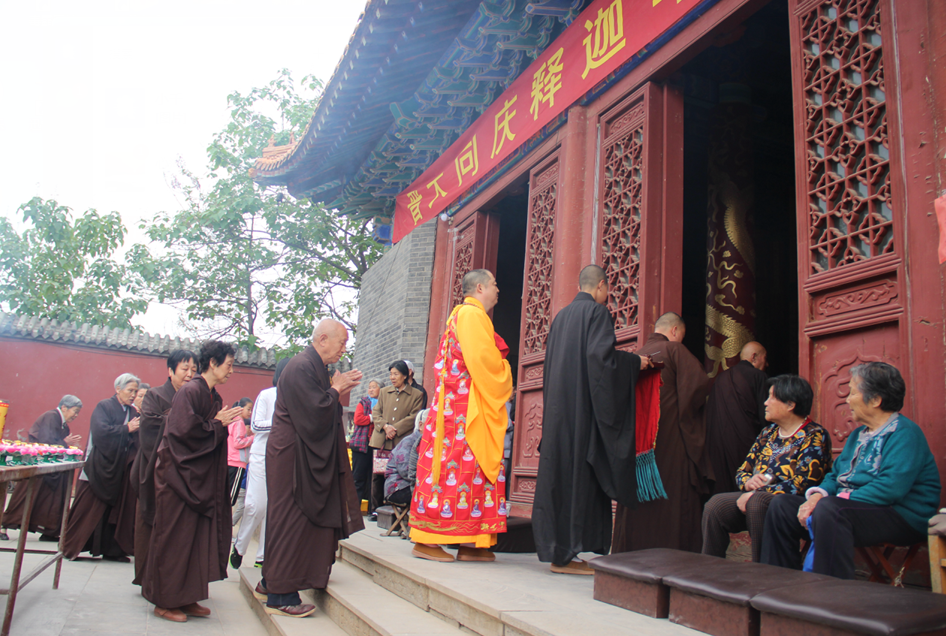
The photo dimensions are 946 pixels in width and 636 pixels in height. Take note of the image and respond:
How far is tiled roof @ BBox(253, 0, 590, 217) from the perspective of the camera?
19.6ft

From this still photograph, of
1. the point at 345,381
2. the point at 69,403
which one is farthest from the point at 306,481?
the point at 69,403

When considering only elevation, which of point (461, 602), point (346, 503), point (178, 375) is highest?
point (178, 375)

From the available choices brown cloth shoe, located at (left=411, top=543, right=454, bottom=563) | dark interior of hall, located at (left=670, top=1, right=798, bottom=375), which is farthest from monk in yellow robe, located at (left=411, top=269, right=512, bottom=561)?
dark interior of hall, located at (left=670, top=1, right=798, bottom=375)

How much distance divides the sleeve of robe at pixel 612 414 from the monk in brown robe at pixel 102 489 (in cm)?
391

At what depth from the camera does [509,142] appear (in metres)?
6.30

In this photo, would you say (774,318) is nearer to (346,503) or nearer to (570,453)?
(570,453)

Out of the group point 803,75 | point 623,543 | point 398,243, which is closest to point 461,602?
point 623,543

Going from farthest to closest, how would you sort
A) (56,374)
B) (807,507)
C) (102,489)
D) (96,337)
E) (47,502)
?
(96,337) < (56,374) < (47,502) < (102,489) < (807,507)

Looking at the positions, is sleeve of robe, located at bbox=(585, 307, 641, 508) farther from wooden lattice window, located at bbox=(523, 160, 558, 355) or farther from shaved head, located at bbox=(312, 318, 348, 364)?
wooden lattice window, located at bbox=(523, 160, 558, 355)

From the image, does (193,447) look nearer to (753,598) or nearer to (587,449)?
(587,449)

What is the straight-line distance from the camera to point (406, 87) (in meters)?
7.42

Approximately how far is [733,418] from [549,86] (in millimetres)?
3032

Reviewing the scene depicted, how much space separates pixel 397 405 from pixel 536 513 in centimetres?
352

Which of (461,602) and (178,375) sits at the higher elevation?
(178,375)
